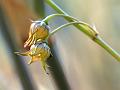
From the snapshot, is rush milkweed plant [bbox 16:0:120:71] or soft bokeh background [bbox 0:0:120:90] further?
soft bokeh background [bbox 0:0:120:90]

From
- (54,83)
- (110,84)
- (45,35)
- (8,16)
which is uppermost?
(8,16)

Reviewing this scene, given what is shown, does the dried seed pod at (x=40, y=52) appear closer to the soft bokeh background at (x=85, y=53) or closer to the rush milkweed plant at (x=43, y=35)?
the rush milkweed plant at (x=43, y=35)

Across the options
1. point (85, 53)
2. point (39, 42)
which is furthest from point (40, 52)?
point (85, 53)

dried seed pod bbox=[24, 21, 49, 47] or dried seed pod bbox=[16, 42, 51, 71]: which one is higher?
dried seed pod bbox=[24, 21, 49, 47]

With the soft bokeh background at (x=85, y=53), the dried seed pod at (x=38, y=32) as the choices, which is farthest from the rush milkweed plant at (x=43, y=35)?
the soft bokeh background at (x=85, y=53)

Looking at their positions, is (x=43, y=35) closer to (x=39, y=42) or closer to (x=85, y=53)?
(x=39, y=42)

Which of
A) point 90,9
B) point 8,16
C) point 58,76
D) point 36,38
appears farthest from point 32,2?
point 90,9

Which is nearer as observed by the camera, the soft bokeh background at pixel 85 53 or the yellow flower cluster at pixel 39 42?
the yellow flower cluster at pixel 39 42

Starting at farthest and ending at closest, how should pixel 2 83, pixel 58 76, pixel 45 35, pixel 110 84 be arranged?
pixel 110 84, pixel 2 83, pixel 58 76, pixel 45 35

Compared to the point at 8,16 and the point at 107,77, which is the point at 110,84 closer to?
the point at 107,77

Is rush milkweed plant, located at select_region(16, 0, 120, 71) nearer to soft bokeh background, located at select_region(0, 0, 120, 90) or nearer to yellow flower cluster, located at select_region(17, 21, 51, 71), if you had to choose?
yellow flower cluster, located at select_region(17, 21, 51, 71)

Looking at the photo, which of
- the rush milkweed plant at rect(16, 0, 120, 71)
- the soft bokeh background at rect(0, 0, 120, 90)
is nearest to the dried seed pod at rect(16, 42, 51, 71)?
the rush milkweed plant at rect(16, 0, 120, 71)
